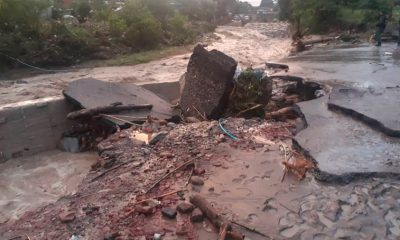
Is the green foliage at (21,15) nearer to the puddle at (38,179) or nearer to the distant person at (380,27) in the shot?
the puddle at (38,179)

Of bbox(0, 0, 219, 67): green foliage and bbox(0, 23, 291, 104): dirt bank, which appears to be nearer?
bbox(0, 23, 291, 104): dirt bank

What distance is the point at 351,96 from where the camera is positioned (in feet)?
21.2

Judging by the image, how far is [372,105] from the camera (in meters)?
5.87

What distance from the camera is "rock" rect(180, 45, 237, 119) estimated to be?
7.17 meters

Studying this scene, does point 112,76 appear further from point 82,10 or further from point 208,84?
point 82,10

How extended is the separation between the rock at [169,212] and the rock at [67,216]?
3.21 ft

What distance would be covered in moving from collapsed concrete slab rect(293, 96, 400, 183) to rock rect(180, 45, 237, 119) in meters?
1.86

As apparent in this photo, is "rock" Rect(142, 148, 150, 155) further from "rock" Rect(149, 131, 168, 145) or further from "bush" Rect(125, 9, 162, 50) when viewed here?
"bush" Rect(125, 9, 162, 50)

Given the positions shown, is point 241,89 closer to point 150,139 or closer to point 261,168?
point 150,139

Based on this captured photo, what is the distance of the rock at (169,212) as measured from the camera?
3.73 metres

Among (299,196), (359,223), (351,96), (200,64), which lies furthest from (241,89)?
(359,223)

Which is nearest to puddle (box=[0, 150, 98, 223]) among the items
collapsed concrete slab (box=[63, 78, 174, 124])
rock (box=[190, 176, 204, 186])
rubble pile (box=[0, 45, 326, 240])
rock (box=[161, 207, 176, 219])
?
rubble pile (box=[0, 45, 326, 240])

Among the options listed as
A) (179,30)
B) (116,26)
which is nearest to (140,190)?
(116,26)

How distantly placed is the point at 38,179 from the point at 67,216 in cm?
301
